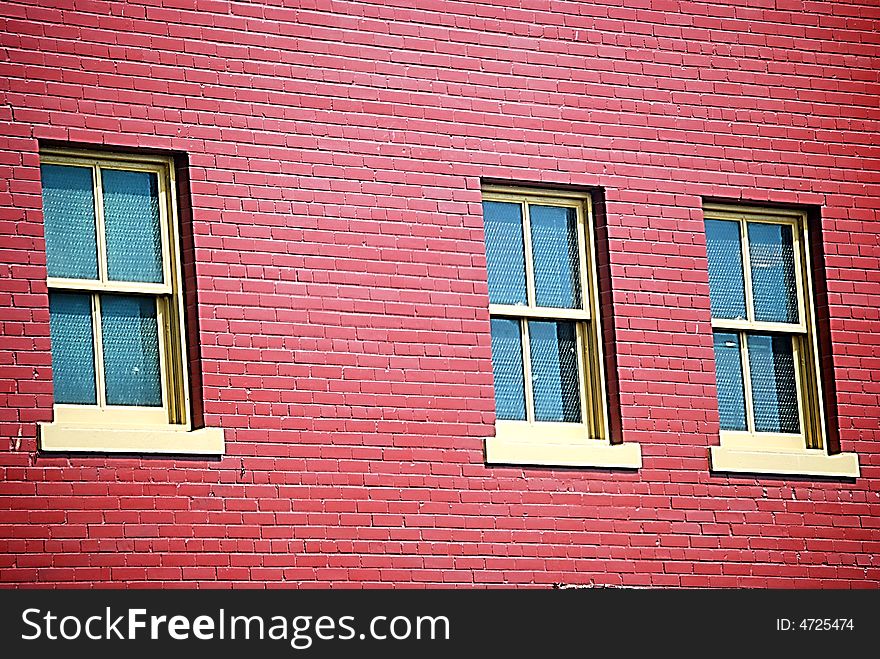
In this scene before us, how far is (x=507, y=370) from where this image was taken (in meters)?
12.0

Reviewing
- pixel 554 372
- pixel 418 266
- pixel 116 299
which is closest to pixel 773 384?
pixel 554 372

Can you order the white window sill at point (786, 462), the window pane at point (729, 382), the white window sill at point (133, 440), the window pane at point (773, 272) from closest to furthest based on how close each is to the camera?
the white window sill at point (133, 440), the white window sill at point (786, 462), the window pane at point (729, 382), the window pane at point (773, 272)

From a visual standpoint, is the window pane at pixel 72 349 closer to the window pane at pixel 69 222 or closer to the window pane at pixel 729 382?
the window pane at pixel 69 222

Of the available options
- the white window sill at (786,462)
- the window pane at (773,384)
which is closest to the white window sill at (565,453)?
the white window sill at (786,462)

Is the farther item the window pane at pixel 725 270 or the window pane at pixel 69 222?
the window pane at pixel 725 270

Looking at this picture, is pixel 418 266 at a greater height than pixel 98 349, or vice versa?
pixel 418 266

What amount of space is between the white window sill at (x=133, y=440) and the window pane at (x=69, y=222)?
1.03 meters

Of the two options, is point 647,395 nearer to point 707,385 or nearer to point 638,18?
point 707,385

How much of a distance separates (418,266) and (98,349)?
2.27 metres

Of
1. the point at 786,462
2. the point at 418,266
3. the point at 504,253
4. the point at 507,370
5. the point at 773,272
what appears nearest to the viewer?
the point at 418,266

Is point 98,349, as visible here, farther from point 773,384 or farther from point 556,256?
point 773,384

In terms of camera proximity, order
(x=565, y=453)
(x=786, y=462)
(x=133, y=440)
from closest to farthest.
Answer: (x=133, y=440) → (x=565, y=453) → (x=786, y=462)

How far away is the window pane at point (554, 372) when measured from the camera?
39.7 feet

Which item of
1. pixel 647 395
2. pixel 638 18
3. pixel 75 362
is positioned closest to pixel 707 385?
pixel 647 395
